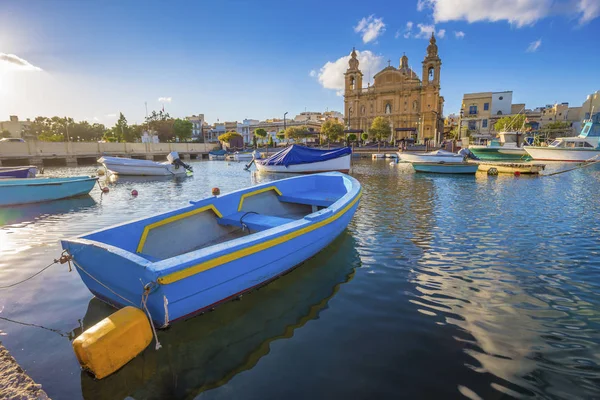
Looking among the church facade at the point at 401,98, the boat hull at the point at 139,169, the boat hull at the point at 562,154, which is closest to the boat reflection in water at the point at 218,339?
the boat hull at the point at 139,169

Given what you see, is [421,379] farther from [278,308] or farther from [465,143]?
[465,143]

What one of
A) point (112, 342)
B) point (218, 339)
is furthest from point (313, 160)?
point (112, 342)

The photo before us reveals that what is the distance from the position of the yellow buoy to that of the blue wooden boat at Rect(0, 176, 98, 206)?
13.0 m

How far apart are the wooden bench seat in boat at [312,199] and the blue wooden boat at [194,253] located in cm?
76

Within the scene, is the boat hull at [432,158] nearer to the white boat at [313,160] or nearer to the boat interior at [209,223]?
the white boat at [313,160]

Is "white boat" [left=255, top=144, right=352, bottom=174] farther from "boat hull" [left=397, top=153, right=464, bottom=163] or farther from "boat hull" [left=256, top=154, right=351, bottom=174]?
"boat hull" [left=397, top=153, right=464, bottom=163]

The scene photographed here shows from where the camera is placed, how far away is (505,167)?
21.4 metres

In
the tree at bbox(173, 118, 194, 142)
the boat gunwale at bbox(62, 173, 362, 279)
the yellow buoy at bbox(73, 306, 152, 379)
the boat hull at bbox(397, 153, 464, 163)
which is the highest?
the tree at bbox(173, 118, 194, 142)

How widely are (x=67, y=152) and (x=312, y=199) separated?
146ft

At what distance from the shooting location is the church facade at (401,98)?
225 feet

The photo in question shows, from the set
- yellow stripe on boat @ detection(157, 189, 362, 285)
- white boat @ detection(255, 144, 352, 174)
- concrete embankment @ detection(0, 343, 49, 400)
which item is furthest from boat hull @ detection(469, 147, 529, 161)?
concrete embankment @ detection(0, 343, 49, 400)

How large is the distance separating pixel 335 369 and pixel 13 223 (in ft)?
37.7

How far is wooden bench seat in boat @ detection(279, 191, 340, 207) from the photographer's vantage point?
A: 24.0ft

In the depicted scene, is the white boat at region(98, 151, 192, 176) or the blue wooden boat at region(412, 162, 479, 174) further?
the white boat at region(98, 151, 192, 176)
